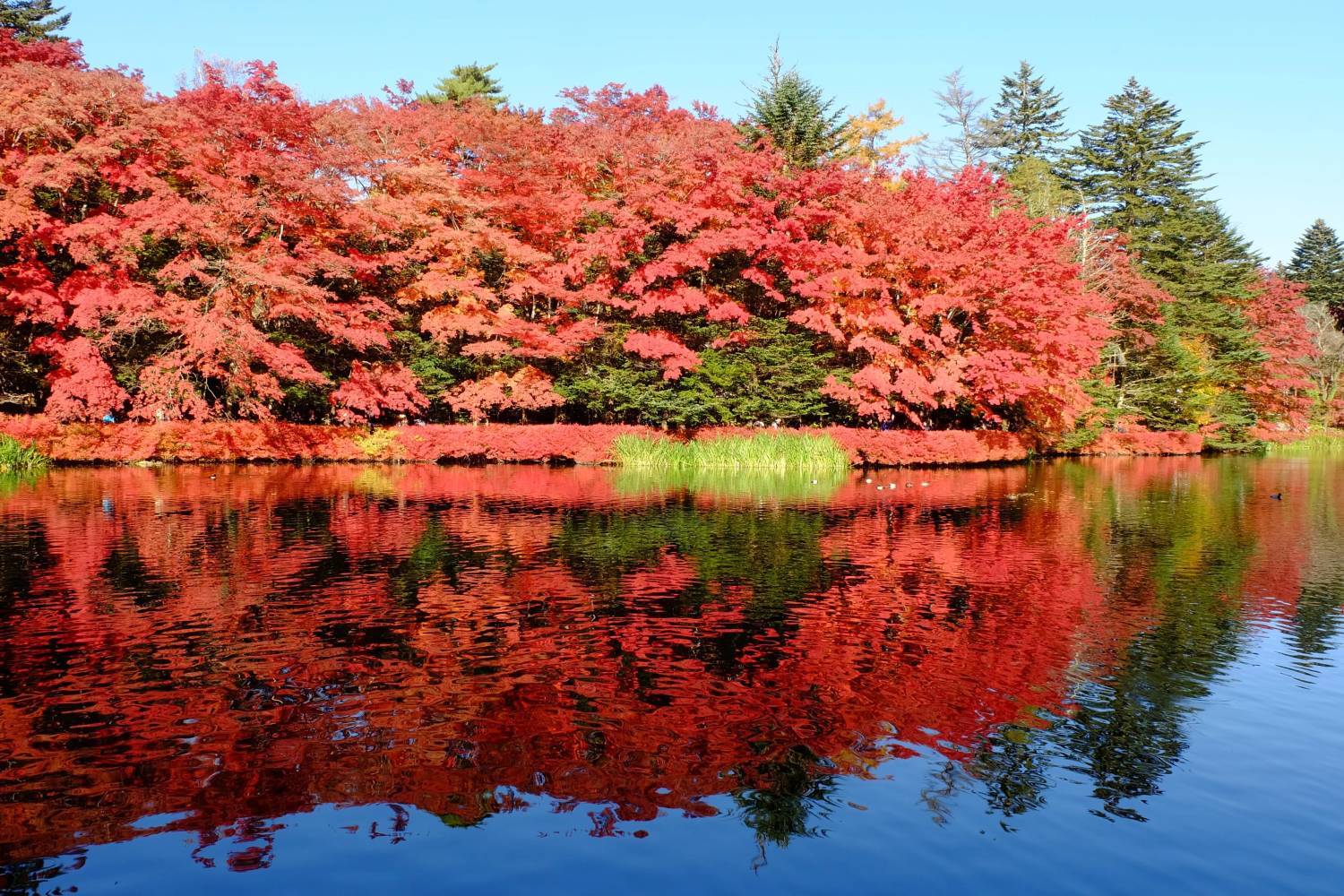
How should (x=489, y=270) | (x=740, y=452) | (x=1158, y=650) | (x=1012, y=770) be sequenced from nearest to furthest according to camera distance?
(x=1012, y=770), (x=1158, y=650), (x=740, y=452), (x=489, y=270)

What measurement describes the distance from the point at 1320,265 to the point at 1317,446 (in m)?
33.7

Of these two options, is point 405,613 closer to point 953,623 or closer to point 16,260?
point 953,623

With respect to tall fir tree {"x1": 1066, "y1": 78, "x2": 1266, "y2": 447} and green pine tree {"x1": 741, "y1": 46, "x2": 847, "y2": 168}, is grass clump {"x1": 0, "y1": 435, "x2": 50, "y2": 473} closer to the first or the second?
green pine tree {"x1": 741, "y1": 46, "x2": 847, "y2": 168}

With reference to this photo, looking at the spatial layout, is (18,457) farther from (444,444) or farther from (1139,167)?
(1139,167)

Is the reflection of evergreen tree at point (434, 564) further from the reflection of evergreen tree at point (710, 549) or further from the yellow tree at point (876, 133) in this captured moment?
the yellow tree at point (876, 133)

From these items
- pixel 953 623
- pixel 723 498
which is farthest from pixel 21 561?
pixel 723 498

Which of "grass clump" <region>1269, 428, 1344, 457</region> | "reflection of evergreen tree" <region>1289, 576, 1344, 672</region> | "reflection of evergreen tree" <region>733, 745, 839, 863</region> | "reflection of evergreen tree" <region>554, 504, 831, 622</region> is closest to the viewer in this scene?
"reflection of evergreen tree" <region>733, 745, 839, 863</region>

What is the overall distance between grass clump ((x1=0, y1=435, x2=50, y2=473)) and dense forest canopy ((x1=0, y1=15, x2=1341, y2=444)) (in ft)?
4.71

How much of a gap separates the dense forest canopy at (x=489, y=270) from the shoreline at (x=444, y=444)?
82cm

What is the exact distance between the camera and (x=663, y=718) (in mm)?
6219

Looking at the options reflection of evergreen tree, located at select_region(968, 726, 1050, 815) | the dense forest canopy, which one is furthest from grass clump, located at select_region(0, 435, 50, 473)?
reflection of evergreen tree, located at select_region(968, 726, 1050, 815)

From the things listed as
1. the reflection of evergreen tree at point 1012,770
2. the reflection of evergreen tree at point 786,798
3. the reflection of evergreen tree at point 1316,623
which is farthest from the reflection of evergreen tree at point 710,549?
the reflection of evergreen tree at point 1316,623

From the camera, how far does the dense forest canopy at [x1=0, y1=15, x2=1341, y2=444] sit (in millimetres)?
26562

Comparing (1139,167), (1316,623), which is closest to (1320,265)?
(1139,167)
